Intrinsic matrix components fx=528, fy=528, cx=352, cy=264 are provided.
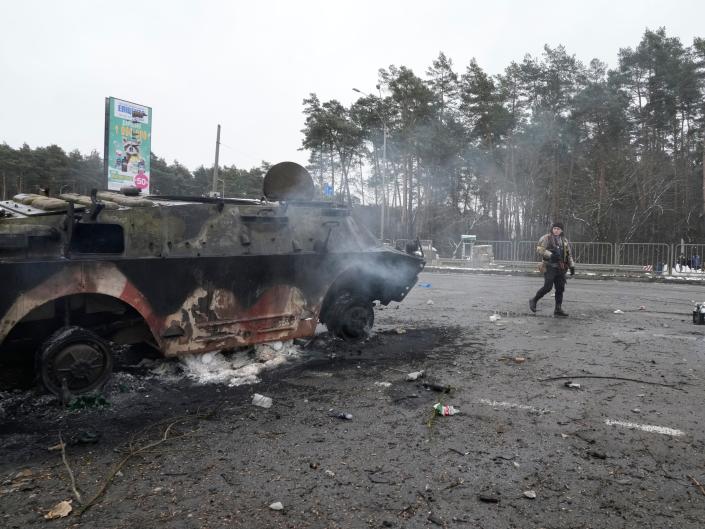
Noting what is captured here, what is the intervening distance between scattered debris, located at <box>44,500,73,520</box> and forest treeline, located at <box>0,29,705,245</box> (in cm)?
2708

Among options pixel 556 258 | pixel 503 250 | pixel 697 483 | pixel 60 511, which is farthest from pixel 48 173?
pixel 697 483

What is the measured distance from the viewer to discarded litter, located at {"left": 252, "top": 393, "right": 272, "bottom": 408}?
4395 mm

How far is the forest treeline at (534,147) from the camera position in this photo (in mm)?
31375

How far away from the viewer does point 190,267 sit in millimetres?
4914

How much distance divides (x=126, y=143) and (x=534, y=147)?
2695cm

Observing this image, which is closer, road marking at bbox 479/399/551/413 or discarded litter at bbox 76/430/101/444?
discarded litter at bbox 76/430/101/444

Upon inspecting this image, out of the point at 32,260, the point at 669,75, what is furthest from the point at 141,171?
the point at 669,75

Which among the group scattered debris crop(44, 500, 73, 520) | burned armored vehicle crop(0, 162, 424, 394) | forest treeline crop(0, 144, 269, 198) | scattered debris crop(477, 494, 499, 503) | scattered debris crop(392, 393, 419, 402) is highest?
forest treeline crop(0, 144, 269, 198)

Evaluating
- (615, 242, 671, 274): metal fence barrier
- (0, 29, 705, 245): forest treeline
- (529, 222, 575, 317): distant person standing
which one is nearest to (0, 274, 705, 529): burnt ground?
(529, 222, 575, 317): distant person standing

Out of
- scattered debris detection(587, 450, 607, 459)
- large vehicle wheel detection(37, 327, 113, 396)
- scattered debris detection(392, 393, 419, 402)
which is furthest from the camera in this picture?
scattered debris detection(392, 393, 419, 402)

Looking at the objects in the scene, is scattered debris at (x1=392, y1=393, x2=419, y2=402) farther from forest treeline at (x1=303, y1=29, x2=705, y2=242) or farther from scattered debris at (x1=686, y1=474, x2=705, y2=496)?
forest treeline at (x1=303, y1=29, x2=705, y2=242)

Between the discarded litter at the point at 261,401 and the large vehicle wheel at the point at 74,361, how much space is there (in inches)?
49.7

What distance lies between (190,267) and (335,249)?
6.14 feet

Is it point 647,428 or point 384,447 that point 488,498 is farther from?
point 647,428
